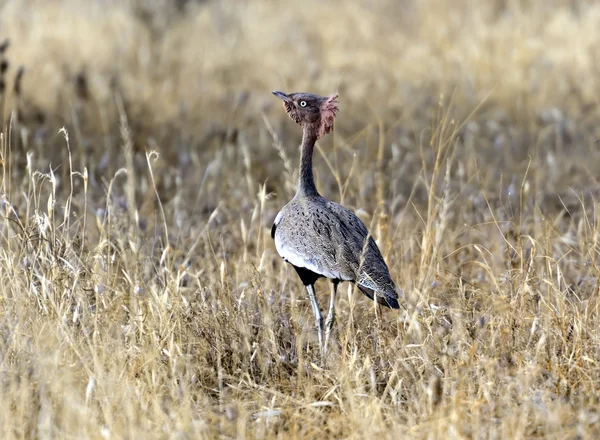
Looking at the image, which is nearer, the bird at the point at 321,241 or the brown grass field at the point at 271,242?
the brown grass field at the point at 271,242

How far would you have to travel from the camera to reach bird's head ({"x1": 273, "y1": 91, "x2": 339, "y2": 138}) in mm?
3820

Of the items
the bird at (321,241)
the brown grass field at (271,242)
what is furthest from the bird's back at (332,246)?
the brown grass field at (271,242)

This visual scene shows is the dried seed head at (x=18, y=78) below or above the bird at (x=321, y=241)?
above

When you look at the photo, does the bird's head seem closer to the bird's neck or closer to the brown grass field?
the bird's neck

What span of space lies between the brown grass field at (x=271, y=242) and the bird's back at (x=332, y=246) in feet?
0.61

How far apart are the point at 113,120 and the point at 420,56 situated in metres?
3.47

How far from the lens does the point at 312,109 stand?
3.84 metres

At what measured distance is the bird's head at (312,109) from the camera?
382 cm

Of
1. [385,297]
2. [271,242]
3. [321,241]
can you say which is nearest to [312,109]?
[321,241]

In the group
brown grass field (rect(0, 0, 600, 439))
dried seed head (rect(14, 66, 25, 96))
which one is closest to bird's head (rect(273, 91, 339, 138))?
brown grass field (rect(0, 0, 600, 439))

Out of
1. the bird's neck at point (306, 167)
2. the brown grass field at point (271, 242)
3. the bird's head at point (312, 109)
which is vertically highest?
the bird's head at point (312, 109)

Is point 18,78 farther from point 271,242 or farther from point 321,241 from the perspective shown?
point 321,241

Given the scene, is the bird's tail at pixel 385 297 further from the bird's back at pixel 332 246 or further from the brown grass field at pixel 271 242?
the brown grass field at pixel 271 242

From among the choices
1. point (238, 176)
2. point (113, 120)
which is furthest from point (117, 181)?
point (113, 120)
